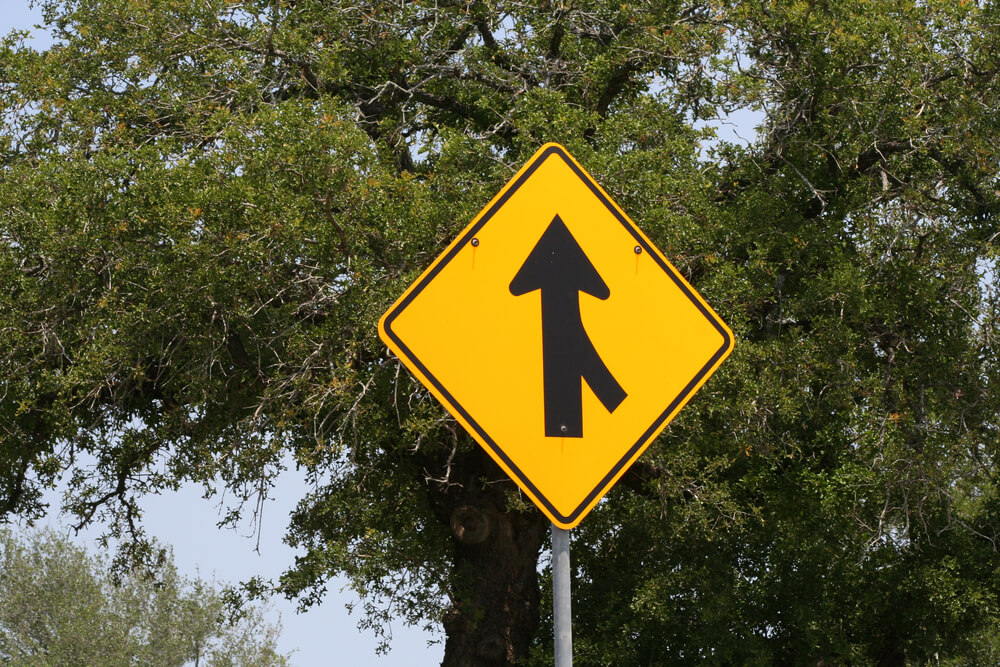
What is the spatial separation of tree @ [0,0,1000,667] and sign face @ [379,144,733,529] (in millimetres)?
6548

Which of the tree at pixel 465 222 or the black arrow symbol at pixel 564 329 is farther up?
the tree at pixel 465 222

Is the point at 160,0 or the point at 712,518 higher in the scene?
the point at 160,0

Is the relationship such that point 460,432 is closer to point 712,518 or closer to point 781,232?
point 712,518

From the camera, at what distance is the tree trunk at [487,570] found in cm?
1279

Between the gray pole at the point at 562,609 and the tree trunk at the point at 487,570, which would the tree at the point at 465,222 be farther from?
the gray pole at the point at 562,609

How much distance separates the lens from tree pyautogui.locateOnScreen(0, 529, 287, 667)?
1337 inches

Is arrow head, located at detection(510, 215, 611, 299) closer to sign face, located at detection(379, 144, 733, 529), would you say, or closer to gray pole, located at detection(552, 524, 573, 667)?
sign face, located at detection(379, 144, 733, 529)

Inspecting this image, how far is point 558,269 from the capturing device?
391 cm

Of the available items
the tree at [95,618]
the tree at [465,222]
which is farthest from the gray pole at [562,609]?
the tree at [95,618]

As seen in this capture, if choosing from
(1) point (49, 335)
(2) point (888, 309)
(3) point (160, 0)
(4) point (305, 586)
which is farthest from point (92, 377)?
(2) point (888, 309)

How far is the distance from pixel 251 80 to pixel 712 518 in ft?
20.7

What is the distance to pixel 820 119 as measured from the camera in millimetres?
12711

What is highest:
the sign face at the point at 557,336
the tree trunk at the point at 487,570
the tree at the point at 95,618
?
the tree at the point at 95,618

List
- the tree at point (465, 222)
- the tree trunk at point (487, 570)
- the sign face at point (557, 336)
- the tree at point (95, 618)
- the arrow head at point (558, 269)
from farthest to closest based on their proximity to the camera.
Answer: the tree at point (95, 618) < the tree trunk at point (487, 570) < the tree at point (465, 222) < the arrow head at point (558, 269) < the sign face at point (557, 336)
